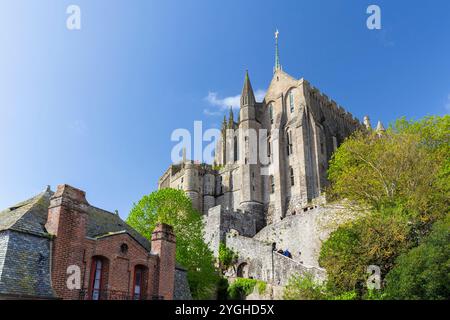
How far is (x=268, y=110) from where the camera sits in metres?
68.6

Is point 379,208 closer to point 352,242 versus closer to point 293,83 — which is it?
point 352,242

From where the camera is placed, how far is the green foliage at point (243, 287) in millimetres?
34228

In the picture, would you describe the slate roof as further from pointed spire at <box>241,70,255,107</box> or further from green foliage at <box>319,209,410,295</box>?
pointed spire at <box>241,70,255,107</box>

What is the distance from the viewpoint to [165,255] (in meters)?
21.9

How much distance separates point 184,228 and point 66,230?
972 inches

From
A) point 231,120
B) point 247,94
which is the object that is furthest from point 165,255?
point 231,120

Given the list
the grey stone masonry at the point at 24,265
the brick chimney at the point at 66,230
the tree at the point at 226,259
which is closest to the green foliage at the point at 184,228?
the tree at the point at 226,259

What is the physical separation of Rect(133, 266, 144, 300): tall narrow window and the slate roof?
4.66 ft

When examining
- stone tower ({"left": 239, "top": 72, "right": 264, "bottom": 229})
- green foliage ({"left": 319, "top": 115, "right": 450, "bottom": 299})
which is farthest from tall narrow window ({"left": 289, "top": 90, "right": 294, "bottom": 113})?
green foliage ({"left": 319, "top": 115, "right": 450, "bottom": 299})

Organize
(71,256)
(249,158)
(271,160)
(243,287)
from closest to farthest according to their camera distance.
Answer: (71,256)
(243,287)
(271,160)
(249,158)

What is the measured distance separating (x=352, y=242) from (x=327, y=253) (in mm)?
1891

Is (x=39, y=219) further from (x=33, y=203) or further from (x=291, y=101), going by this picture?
(x=291, y=101)

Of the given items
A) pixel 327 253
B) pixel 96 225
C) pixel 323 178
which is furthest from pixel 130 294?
pixel 323 178

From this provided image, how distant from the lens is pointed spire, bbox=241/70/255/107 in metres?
68.9
